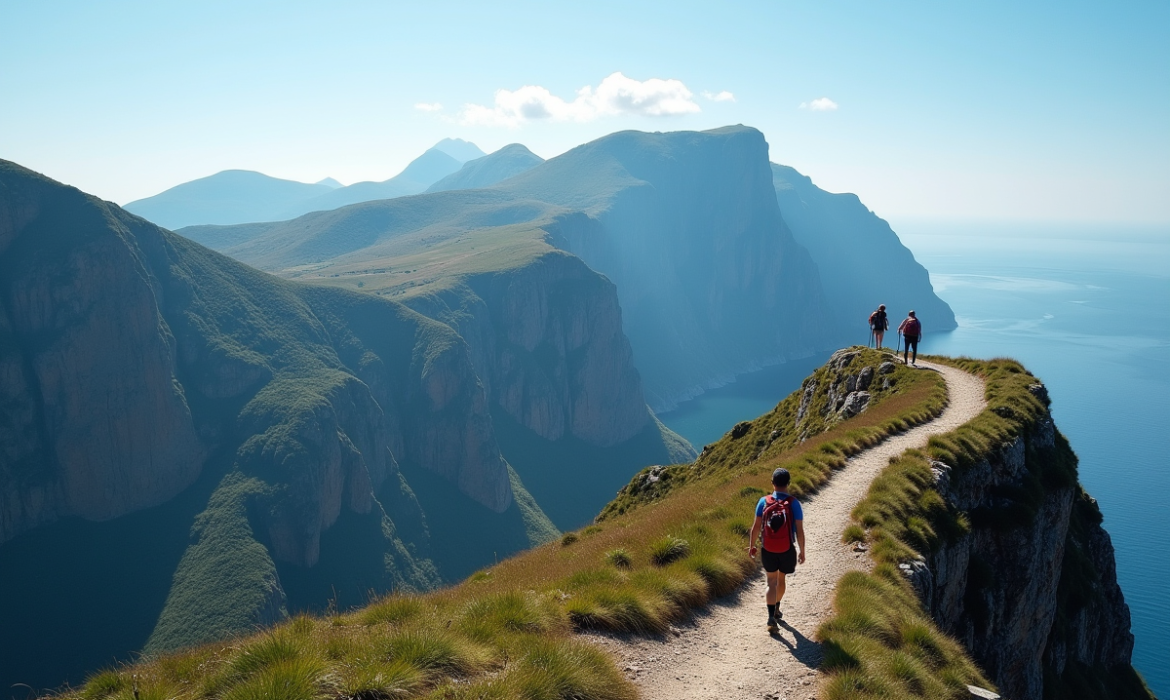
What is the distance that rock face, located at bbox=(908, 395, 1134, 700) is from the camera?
21.2 m

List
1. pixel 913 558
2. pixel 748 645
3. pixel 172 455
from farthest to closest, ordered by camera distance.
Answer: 1. pixel 172 455
2. pixel 913 558
3. pixel 748 645

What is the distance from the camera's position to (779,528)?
1231cm

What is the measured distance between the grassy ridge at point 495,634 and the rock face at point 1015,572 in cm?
605

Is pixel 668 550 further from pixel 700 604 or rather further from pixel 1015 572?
pixel 1015 572

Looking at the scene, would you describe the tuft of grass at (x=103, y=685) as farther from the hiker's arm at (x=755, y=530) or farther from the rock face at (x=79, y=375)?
the rock face at (x=79, y=375)

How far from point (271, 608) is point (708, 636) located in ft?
377

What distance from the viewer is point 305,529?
130375 millimetres

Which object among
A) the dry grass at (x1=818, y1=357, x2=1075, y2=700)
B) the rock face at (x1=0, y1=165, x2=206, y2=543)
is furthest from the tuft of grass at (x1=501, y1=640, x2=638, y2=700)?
the rock face at (x1=0, y1=165, x2=206, y2=543)

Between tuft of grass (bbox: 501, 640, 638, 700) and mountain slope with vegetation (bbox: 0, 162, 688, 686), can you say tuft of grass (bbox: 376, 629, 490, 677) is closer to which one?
tuft of grass (bbox: 501, 640, 638, 700)

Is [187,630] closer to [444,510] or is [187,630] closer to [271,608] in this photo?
[271,608]

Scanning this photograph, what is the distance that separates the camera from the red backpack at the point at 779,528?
1231cm

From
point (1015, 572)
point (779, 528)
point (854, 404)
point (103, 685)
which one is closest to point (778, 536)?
point (779, 528)

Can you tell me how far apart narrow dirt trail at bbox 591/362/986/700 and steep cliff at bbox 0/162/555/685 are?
9892 cm

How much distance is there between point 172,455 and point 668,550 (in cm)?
14680
